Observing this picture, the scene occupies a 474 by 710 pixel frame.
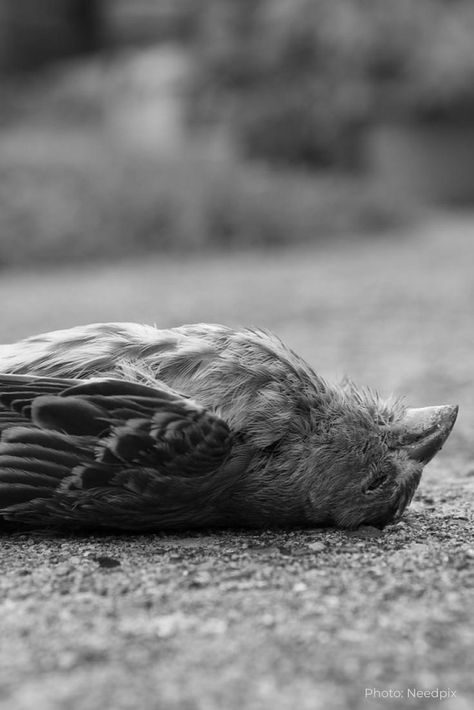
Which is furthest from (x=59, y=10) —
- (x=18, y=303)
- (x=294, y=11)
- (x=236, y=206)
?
(x=18, y=303)

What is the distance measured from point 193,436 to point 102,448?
17 centimetres

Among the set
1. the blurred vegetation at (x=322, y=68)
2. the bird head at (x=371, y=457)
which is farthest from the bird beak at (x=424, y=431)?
the blurred vegetation at (x=322, y=68)

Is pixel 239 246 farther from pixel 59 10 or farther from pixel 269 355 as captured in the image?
pixel 59 10

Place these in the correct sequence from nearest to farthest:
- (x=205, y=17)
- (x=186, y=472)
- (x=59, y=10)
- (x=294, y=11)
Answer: (x=186, y=472) < (x=294, y=11) < (x=205, y=17) < (x=59, y=10)

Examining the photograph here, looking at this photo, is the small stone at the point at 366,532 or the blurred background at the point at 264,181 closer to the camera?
the small stone at the point at 366,532

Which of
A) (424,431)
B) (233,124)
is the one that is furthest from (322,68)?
(424,431)

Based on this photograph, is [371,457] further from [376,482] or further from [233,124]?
[233,124]

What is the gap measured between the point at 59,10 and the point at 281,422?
958 inches

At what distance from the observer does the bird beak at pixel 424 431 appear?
219 cm

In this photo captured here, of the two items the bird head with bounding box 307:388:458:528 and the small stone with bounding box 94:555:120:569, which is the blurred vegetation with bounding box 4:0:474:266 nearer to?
the bird head with bounding box 307:388:458:528

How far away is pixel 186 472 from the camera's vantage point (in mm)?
1902

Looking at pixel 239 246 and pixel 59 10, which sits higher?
pixel 59 10

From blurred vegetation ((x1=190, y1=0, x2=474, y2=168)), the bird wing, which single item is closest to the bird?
the bird wing

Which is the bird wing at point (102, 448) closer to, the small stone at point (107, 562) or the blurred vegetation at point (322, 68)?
the small stone at point (107, 562)
